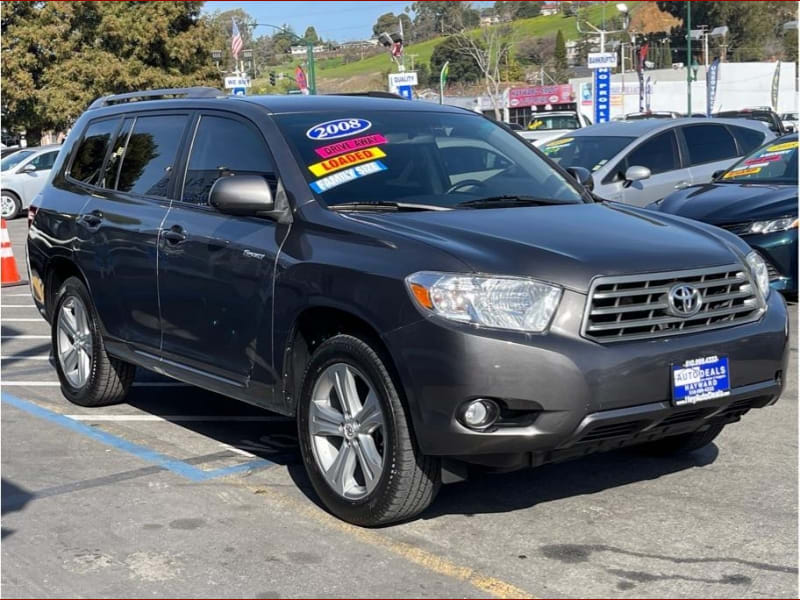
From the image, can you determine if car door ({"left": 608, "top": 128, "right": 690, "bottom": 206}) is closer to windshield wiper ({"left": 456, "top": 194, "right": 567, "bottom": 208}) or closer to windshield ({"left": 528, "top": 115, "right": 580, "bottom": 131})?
windshield wiper ({"left": 456, "top": 194, "right": 567, "bottom": 208})

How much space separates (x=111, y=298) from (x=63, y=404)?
3.65ft

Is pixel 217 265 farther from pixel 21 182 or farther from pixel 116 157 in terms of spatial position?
pixel 21 182

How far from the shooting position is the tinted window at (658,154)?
12.7m

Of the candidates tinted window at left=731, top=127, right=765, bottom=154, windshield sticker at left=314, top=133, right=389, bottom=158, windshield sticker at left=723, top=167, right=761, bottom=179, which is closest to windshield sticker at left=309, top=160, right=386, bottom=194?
windshield sticker at left=314, top=133, right=389, bottom=158

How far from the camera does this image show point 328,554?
14.4 feet

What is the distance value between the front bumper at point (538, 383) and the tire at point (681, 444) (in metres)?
1.18

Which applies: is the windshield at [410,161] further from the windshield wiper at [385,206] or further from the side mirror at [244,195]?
the side mirror at [244,195]

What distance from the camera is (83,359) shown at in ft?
23.0

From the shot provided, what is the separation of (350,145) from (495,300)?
1.50m

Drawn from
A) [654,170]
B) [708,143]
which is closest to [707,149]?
[708,143]

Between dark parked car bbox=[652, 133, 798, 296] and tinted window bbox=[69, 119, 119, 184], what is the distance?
17.6 feet

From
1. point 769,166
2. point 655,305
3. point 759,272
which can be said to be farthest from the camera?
point 769,166

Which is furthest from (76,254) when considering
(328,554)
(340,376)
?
(328,554)

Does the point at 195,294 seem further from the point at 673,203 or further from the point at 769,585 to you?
the point at 673,203
